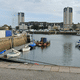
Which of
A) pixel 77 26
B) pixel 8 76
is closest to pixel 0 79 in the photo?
pixel 8 76

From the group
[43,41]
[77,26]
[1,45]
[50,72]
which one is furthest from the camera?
[77,26]

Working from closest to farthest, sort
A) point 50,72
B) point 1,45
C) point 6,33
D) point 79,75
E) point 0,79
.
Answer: point 0,79, point 79,75, point 50,72, point 1,45, point 6,33

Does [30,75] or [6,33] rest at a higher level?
[6,33]

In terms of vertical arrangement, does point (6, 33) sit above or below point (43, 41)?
above

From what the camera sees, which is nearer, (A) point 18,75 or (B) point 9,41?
(A) point 18,75

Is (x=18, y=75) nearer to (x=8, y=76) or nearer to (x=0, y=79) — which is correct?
(x=8, y=76)

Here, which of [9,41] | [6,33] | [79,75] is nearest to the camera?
[79,75]

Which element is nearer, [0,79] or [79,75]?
[0,79]

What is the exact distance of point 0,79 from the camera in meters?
9.98

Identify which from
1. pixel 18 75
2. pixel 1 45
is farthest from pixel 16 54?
pixel 18 75

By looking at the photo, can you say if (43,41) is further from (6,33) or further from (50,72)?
(50,72)

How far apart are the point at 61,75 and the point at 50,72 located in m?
1.23

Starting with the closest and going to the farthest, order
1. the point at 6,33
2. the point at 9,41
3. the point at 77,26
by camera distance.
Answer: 1. the point at 9,41
2. the point at 6,33
3. the point at 77,26

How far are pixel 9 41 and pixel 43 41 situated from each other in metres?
18.7
